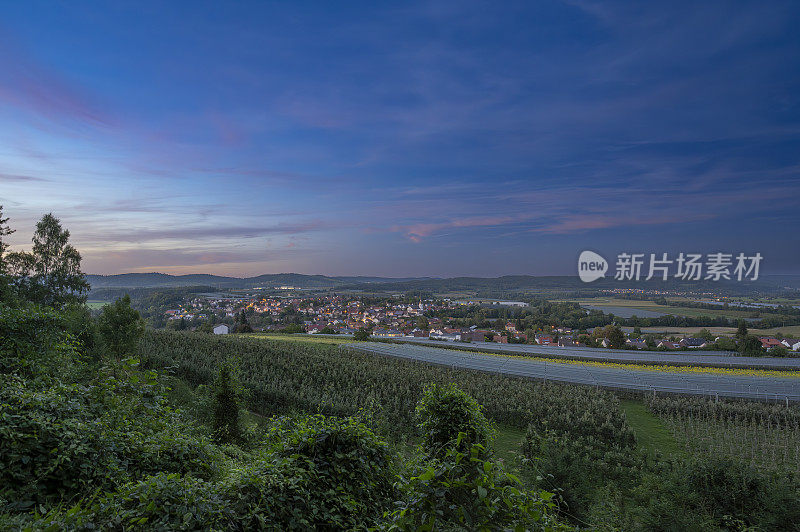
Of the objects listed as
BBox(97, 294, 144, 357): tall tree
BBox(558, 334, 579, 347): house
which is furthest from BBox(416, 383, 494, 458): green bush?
BBox(558, 334, 579, 347): house

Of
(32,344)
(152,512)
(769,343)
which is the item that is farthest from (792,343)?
(32,344)

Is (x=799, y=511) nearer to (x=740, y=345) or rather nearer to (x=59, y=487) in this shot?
(x=59, y=487)

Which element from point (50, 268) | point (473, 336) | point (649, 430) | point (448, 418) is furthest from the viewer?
point (473, 336)

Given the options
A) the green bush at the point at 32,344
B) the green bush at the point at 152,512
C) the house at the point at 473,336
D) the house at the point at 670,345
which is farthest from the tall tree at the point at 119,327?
the house at the point at 670,345

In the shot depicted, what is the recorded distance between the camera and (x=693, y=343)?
148ft

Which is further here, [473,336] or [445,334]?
[445,334]

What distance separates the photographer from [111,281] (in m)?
93.7

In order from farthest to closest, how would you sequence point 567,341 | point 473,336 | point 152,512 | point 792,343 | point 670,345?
point 473,336 → point 567,341 → point 670,345 → point 792,343 → point 152,512

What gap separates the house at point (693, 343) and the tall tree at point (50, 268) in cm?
6167

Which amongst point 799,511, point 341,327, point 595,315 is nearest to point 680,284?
point 595,315

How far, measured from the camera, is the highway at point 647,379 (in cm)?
2259

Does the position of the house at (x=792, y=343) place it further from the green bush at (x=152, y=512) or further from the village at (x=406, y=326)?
the green bush at (x=152, y=512)

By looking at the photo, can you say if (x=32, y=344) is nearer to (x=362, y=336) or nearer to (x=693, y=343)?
(x=362, y=336)

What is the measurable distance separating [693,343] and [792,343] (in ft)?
29.4
